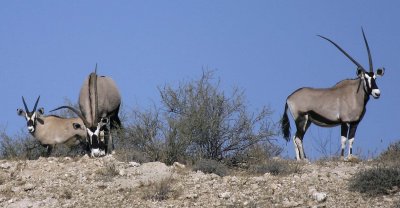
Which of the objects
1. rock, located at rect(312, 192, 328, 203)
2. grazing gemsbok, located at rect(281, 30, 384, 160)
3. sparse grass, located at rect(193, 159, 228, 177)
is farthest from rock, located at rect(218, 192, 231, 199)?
grazing gemsbok, located at rect(281, 30, 384, 160)

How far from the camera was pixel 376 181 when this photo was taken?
42.8ft

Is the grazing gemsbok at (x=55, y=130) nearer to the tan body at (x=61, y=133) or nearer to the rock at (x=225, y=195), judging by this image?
the tan body at (x=61, y=133)

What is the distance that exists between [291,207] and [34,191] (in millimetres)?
4446

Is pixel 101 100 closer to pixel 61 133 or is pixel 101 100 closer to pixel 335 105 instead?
pixel 61 133

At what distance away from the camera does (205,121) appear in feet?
56.4

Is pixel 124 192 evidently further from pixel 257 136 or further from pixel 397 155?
pixel 397 155

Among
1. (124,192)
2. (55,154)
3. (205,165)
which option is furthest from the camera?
(55,154)

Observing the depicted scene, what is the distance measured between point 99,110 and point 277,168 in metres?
6.55

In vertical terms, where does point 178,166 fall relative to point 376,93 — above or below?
below

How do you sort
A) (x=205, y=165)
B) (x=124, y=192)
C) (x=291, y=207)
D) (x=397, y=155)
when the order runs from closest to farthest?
1. (x=291, y=207)
2. (x=124, y=192)
3. (x=205, y=165)
4. (x=397, y=155)

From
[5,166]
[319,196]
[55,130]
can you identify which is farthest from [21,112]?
[319,196]

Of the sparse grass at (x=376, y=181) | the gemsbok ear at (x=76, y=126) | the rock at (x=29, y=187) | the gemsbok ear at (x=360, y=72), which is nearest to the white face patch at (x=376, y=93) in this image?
the gemsbok ear at (x=360, y=72)

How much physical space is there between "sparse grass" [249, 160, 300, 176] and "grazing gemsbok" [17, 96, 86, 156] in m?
6.99

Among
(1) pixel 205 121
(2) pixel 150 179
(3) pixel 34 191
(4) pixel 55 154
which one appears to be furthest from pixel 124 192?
(4) pixel 55 154
